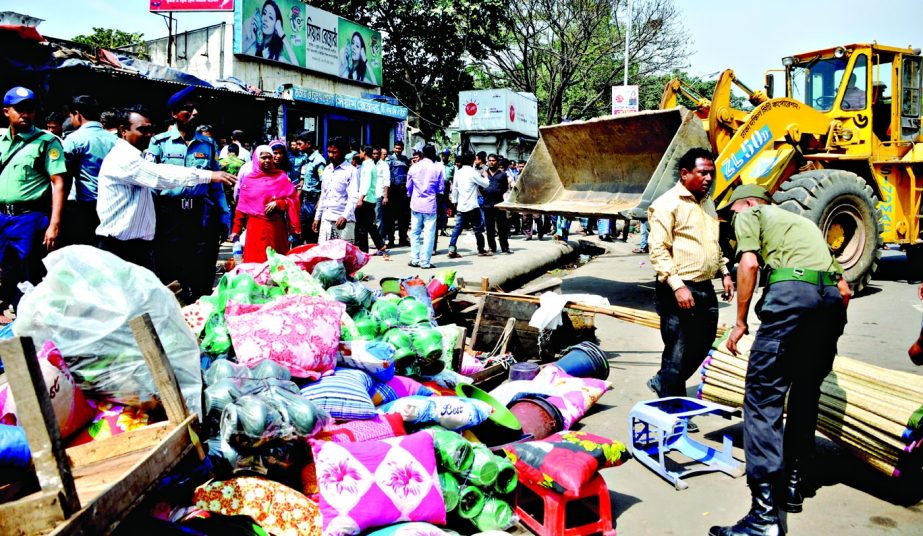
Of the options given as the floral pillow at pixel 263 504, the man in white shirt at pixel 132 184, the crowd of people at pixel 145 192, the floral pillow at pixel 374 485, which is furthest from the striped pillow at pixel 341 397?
the man in white shirt at pixel 132 184

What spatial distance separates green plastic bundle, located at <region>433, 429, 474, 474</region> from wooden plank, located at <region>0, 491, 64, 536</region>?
5.39 feet

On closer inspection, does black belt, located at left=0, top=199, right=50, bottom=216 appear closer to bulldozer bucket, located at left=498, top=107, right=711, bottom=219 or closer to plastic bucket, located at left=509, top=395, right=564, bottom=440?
plastic bucket, located at left=509, top=395, right=564, bottom=440

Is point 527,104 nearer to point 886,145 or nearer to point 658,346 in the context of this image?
point 886,145

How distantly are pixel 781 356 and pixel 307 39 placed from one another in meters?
19.6

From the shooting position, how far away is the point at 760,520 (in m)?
3.06

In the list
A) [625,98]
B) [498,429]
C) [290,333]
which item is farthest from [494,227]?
[625,98]

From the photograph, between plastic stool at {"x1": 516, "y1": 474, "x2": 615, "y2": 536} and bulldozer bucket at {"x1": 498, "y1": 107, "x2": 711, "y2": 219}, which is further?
bulldozer bucket at {"x1": 498, "y1": 107, "x2": 711, "y2": 219}

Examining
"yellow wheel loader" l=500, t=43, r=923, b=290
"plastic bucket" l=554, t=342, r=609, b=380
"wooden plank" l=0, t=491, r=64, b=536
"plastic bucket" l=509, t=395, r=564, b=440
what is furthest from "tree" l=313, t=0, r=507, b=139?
"wooden plank" l=0, t=491, r=64, b=536

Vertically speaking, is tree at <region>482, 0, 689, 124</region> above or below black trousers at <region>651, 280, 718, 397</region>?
above

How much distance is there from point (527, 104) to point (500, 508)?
25.7 meters

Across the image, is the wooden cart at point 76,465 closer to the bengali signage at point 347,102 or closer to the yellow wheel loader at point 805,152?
the yellow wheel loader at point 805,152

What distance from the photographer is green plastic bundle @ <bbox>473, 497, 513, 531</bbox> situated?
9.96ft

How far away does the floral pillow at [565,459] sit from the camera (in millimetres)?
3016

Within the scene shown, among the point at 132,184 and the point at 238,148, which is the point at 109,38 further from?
the point at 132,184
